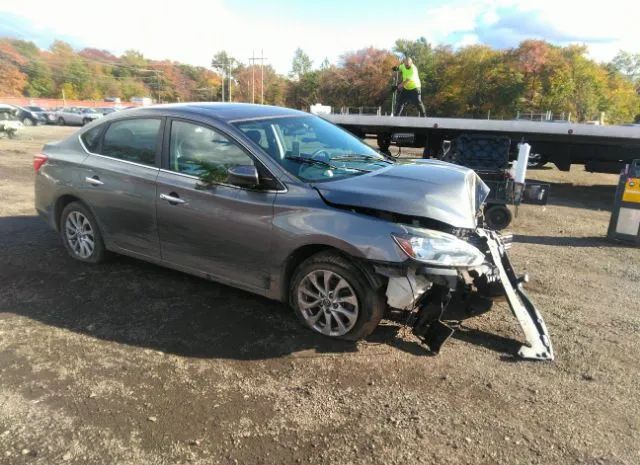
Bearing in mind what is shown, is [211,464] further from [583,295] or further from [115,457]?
[583,295]

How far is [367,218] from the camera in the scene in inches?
133

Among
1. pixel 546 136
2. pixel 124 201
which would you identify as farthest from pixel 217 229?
pixel 546 136

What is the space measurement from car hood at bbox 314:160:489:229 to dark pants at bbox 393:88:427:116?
8372 mm

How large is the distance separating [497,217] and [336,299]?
4928mm

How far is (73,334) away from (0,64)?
381 ft

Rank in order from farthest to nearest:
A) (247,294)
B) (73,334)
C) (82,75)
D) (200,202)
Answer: (82,75), (247,294), (200,202), (73,334)

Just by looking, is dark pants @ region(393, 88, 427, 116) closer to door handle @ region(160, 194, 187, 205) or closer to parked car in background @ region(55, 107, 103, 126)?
door handle @ region(160, 194, 187, 205)

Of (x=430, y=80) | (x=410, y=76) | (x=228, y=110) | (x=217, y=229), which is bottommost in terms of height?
(x=217, y=229)

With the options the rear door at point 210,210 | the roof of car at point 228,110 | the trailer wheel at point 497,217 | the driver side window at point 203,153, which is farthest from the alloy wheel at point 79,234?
the trailer wheel at point 497,217

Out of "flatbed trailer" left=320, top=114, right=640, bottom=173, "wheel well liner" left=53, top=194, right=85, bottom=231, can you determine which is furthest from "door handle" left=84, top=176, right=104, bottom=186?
"flatbed trailer" left=320, top=114, right=640, bottom=173

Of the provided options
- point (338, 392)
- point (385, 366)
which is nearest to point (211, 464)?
point (338, 392)

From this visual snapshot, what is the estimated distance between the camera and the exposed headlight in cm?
324

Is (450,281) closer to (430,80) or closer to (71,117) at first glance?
(71,117)

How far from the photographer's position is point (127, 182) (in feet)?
14.8
